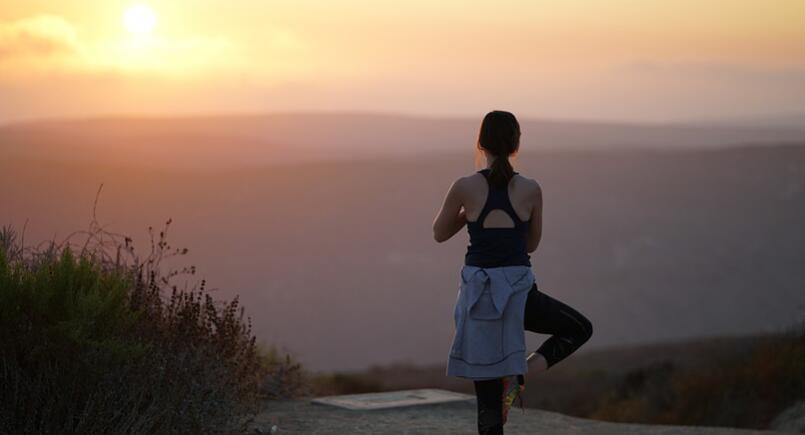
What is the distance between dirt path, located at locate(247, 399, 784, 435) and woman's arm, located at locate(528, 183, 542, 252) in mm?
3009

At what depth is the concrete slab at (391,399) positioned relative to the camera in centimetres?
931

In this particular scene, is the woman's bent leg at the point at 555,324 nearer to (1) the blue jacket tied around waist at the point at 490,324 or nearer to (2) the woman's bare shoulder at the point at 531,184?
(1) the blue jacket tied around waist at the point at 490,324

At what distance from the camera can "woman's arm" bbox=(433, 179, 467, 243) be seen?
219 inches

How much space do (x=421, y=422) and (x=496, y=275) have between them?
351 centimetres

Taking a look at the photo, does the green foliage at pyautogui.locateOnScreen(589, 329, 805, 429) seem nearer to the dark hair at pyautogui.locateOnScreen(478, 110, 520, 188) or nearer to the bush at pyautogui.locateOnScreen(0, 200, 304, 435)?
the bush at pyautogui.locateOnScreen(0, 200, 304, 435)

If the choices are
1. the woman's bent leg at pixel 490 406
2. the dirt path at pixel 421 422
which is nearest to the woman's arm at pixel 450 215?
the woman's bent leg at pixel 490 406

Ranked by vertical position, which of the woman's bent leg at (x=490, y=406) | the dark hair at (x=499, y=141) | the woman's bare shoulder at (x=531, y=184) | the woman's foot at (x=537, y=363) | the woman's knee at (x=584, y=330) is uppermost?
the dark hair at (x=499, y=141)

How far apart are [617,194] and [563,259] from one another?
1470cm

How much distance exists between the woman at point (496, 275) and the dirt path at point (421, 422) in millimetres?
2729

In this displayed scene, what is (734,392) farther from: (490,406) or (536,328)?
(490,406)

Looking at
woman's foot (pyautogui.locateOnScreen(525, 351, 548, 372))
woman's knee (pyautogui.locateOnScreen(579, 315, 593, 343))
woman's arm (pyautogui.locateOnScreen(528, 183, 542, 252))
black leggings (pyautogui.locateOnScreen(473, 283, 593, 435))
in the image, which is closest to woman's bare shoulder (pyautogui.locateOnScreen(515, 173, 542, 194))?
woman's arm (pyautogui.locateOnScreen(528, 183, 542, 252))

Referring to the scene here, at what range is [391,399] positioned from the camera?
9664 mm

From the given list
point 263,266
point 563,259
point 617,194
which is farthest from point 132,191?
point 617,194

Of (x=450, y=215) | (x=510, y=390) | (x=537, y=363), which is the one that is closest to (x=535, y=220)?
(x=450, y=215)
